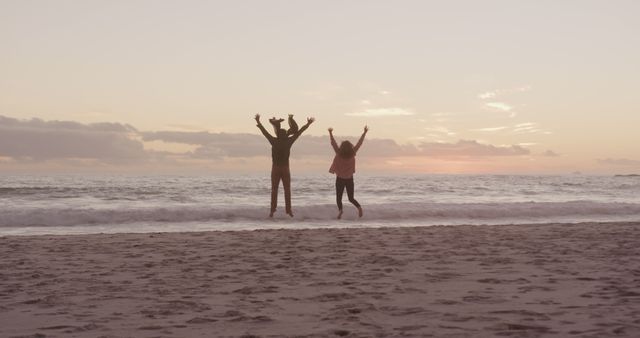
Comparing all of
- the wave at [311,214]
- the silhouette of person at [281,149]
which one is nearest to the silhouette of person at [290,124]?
the silhouette of person at [281,149]

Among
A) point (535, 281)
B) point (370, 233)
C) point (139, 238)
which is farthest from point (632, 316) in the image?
point (139, 238)

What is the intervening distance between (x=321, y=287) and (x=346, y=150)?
28.6 feet

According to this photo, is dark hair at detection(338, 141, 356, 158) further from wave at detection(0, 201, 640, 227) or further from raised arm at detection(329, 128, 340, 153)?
wave at detection(0, 201, 640, 227)

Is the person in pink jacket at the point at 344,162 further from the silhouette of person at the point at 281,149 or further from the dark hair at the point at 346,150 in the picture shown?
the silhouette of person at the point at 281,149

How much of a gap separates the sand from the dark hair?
14.9 feet

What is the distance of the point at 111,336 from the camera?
409 centimetres

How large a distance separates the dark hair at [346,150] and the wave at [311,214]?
240 cm

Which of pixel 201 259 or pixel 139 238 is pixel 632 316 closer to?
pixel 201 259

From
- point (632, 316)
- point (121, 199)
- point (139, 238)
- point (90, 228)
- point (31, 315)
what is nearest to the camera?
point (632, 316)

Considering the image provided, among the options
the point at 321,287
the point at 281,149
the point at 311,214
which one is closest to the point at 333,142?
the point at 281,149

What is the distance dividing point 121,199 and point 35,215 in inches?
393

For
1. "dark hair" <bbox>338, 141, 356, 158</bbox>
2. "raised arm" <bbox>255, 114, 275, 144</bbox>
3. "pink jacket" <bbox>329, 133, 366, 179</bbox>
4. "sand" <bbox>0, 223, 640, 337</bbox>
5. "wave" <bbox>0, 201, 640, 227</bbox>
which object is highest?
"raised arm" <bbox>255, 114, 275, 144</bbox>

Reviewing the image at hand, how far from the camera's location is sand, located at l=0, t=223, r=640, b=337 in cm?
432

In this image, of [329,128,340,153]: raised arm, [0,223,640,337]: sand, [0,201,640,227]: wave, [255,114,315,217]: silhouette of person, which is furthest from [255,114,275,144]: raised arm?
[0,223,640,337]: sand
